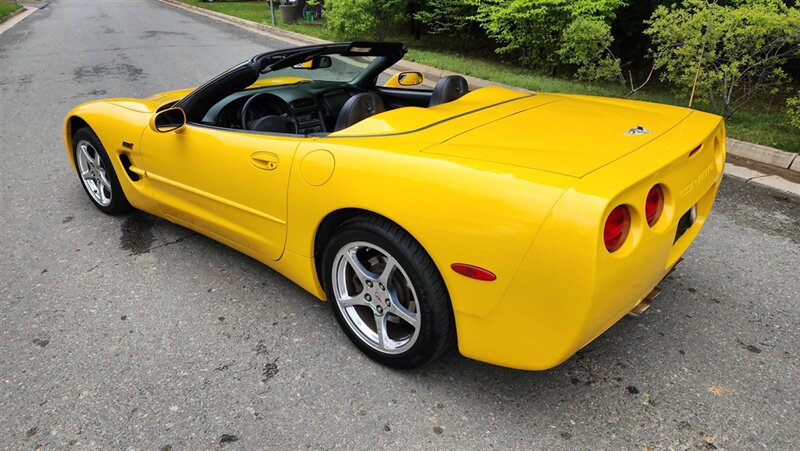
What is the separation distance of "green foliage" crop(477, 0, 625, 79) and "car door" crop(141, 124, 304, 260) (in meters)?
5.94

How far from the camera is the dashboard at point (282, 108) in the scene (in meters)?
3.02

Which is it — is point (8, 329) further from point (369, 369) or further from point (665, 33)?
point (665, 33)

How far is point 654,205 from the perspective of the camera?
1.96m

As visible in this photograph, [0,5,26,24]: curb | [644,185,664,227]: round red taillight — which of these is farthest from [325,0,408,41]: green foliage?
[0,5,26,24]: curb

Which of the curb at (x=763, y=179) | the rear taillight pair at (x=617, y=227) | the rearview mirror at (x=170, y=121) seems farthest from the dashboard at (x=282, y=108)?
the curb at (x=763, y=179)

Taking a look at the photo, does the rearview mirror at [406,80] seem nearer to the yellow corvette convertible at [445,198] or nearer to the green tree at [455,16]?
the yellow corvette convertible at [445,198]

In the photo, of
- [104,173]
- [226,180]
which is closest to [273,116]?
[226,180]

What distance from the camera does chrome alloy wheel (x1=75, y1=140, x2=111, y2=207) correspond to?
3.77m

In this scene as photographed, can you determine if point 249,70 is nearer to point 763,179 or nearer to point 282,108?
point 282,108

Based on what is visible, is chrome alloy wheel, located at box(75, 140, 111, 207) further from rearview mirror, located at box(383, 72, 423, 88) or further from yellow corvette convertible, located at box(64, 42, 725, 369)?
rearview mirror, located at box(383, 72, 423, 88)

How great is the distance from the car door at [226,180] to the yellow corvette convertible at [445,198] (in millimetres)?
10

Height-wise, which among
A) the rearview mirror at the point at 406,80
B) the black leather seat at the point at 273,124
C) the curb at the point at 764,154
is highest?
the rearview mirror at the point at 406,80

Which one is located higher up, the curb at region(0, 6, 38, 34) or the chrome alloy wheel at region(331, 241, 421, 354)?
the chrome alloy wheel at region(331, 241, 421, 354)

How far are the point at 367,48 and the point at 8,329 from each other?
257 centimetres
